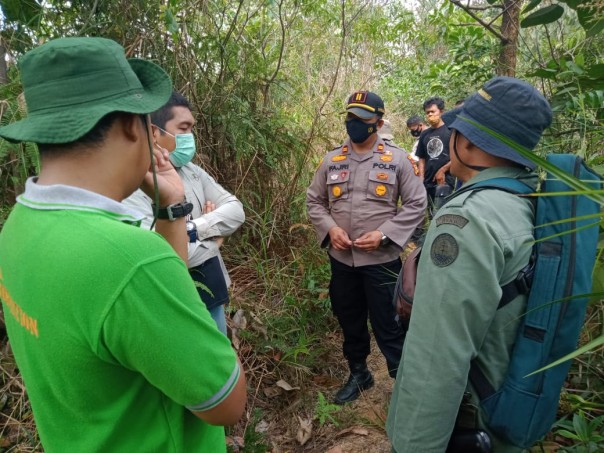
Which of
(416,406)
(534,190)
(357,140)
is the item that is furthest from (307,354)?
(534,190)

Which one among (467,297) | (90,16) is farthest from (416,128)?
(467,297)

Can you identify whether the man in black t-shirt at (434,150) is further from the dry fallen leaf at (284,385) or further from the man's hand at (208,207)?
the man's hand at (208,207)

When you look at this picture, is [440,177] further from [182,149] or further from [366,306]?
[182,149]

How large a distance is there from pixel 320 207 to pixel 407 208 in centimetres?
59

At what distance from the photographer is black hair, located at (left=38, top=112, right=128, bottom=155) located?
83 centimetres

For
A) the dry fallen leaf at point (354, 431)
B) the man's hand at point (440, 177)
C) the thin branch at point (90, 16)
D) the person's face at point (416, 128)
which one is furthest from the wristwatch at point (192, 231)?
the person's face at point (416, 128)

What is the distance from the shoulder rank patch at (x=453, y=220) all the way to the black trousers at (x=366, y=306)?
142 cm

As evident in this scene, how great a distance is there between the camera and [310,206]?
9.68 feet

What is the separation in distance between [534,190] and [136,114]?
3.87 ft

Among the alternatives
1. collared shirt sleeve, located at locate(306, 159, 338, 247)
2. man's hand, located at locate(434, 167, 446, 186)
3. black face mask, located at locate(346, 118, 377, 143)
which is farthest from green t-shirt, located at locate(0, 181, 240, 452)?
man's hand, located at locate(434, 167, 446, 186)

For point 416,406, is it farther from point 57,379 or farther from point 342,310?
point 342,310

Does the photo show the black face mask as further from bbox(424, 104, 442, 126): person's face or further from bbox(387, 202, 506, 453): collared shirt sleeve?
bbox(424, 104, 442, 126): person's face

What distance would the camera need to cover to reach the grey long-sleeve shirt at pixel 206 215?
7.14ft

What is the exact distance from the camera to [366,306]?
9.53 feet
